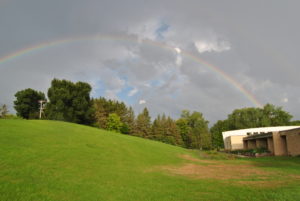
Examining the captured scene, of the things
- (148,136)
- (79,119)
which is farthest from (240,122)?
(79,119)

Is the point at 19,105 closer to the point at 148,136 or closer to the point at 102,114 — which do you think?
the point at 102,114

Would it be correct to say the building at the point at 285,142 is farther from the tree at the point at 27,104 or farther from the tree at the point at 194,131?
the tree at the point at 27,104

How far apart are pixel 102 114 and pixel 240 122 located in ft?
200

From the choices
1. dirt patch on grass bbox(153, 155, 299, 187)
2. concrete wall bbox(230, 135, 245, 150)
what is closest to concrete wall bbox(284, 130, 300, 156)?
dirt patch on grass bbox(153, 155, 299, 187)

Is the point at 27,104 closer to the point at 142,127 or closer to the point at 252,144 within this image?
the point at 142,127

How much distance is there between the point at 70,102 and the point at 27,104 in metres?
13.7

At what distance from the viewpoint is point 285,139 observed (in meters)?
37.4

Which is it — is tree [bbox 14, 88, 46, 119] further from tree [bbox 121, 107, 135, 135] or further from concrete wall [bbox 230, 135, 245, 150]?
concrete wall [bbox 230, 135, 245, 150]

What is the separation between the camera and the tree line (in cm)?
5456

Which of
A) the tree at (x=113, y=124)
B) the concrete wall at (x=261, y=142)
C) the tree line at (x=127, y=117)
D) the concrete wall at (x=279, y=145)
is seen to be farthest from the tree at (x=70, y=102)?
the concrete wall at (x=279, y=145)

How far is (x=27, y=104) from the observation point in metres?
59.2

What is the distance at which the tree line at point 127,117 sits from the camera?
54.6m

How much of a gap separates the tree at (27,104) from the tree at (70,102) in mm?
8624

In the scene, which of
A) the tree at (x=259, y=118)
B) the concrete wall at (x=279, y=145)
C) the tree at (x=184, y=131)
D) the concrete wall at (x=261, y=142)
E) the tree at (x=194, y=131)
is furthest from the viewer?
the tree at (x=259, y=118)
